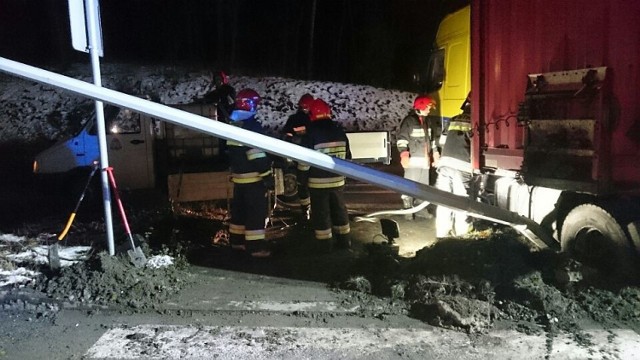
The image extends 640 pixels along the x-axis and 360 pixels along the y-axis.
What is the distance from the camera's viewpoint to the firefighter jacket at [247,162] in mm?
6395

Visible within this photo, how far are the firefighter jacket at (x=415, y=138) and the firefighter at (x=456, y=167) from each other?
0.61 metres

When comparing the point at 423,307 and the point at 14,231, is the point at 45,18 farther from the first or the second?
the point at 423,307

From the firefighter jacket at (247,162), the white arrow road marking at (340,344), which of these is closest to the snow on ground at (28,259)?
the firefighter jacket at (247,162)

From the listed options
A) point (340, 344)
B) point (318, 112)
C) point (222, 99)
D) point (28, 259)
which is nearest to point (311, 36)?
point (222, 99)

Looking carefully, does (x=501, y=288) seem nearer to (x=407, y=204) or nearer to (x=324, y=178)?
(x=324, y=178)

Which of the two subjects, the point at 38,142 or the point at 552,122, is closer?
the point at 552,122

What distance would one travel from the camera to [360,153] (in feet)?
35.3

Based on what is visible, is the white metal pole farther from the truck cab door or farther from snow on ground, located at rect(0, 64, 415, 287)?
snow on ground, located at rect(0, 64, 415, 287)

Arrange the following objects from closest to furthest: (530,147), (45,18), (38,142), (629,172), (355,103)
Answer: (629,172)
(530,147)
(38,142)
(355,103)
(45,18)

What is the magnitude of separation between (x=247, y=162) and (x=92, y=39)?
2003 mm

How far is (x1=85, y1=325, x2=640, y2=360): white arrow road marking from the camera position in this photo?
3.99 meters

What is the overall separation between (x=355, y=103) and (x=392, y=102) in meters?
1.44

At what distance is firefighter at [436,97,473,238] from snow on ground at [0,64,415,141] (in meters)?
10.3

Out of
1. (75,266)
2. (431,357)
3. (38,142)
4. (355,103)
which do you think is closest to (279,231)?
(75,266)
